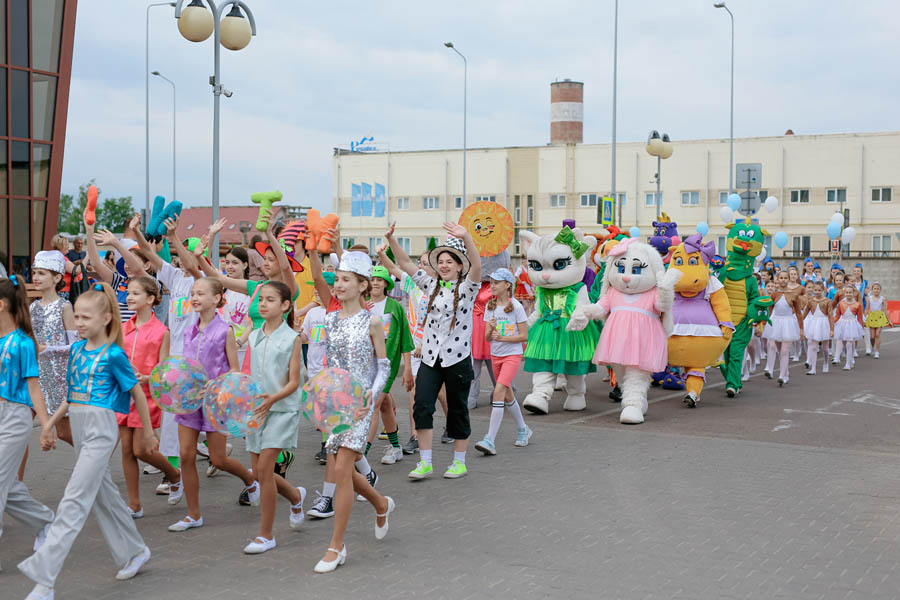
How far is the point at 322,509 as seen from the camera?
6.71m

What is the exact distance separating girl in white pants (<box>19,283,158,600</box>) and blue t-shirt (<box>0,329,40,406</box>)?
222 millimetres

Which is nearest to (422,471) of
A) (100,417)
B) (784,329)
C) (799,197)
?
(100,417)

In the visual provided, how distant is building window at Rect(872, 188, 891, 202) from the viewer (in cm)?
5112

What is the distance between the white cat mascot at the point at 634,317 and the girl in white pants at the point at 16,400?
7129mm

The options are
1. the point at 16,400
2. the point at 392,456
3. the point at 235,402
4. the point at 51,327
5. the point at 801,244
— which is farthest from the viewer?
the point at 801,244

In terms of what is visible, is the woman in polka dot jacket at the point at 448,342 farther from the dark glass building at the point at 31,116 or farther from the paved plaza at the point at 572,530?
the dark glass building at the point at 31,116

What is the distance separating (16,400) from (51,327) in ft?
5.19

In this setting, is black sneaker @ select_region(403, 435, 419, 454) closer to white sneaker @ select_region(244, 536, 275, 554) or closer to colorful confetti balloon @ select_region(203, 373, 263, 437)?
white sneaker @ select_region(244, 536, 275, 554)

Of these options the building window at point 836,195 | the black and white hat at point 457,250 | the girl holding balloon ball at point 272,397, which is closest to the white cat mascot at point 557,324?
the black and white hat at point 457,250

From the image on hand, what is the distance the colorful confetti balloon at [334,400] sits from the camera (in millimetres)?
5508

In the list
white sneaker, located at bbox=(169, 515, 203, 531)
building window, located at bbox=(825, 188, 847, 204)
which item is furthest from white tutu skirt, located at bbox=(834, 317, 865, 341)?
building window, located at bbox=(825, 188, 847, 204)

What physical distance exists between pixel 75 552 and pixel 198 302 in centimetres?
168

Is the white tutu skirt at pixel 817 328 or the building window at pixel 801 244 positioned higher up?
the building window at pixel 801 244

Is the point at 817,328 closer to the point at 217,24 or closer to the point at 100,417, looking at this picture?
the point at 217,24
